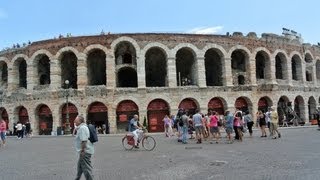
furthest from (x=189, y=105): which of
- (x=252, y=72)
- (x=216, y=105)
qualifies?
(x=252, y=72)

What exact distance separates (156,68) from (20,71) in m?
14.2

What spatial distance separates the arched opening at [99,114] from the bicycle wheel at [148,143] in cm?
1915

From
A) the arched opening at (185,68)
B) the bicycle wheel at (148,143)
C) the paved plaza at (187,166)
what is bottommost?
the paved plaza at (187,166)

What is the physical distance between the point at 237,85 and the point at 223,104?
2.27m

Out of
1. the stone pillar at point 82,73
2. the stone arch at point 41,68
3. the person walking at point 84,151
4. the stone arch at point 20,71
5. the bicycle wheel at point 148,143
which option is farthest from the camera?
the stone arch at point 20,71

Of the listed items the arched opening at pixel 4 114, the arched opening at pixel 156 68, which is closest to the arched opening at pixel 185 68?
the arched opening at pixel 156 68

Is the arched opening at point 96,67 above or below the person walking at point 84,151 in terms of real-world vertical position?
above

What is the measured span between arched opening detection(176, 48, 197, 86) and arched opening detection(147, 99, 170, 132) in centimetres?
373

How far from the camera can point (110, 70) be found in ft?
122

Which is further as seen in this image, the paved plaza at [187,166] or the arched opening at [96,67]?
the arched opening at [96,67]

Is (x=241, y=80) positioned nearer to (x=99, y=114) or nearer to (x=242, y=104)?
(x=242, y=104)

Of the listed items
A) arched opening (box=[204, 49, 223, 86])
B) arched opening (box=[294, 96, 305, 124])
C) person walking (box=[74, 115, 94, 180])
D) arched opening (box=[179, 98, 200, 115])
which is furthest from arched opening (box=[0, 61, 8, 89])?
person walking (box=[74, 115, 94, 180])

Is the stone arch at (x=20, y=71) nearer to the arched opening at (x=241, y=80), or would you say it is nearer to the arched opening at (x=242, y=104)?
the arched opening at (x=242, y=104)

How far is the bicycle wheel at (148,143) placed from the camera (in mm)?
17859
